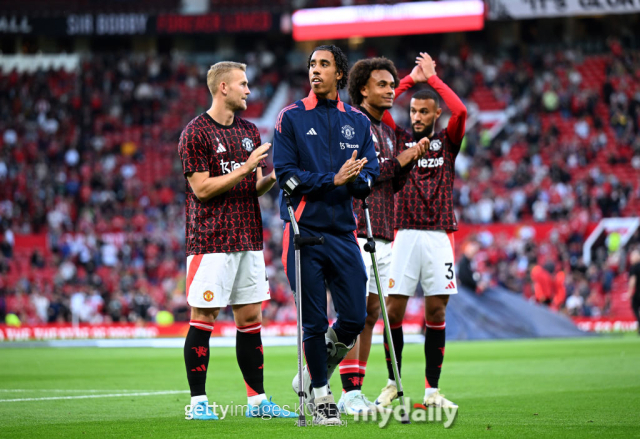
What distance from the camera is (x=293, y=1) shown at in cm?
4075

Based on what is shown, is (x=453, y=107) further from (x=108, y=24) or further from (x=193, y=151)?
(x=108, y=24)

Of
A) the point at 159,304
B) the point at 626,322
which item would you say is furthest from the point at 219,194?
the point at 159,304

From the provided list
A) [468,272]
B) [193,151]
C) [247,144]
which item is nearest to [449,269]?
[247,144]

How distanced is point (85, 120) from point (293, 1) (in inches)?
422

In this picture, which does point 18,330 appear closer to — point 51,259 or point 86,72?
point 51,259

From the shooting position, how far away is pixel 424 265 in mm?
8031

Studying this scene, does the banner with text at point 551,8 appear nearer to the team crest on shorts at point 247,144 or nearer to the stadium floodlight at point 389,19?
the stadium floodlight at point 389,19

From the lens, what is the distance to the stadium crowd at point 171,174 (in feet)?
95.0

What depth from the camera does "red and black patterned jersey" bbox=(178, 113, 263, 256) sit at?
275 inches

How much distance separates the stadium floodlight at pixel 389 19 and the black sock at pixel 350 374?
3042 centimetres

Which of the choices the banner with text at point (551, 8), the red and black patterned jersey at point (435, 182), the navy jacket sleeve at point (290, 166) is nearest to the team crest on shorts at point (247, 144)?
the navy jacket sleeve at point (290, 166)

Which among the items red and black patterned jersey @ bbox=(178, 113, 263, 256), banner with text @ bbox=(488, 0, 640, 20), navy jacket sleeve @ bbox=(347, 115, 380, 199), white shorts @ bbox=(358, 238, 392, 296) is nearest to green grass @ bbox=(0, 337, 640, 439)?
white shorts @ bbox=(358, 238, 392, 296)

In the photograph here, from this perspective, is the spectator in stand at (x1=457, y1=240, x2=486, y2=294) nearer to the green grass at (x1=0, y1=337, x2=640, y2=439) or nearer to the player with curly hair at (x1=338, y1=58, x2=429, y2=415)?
the green grass at (x1=0, y1=337, x2=640, y2=439)

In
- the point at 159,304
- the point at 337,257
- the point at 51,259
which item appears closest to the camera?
the point at 337,257
